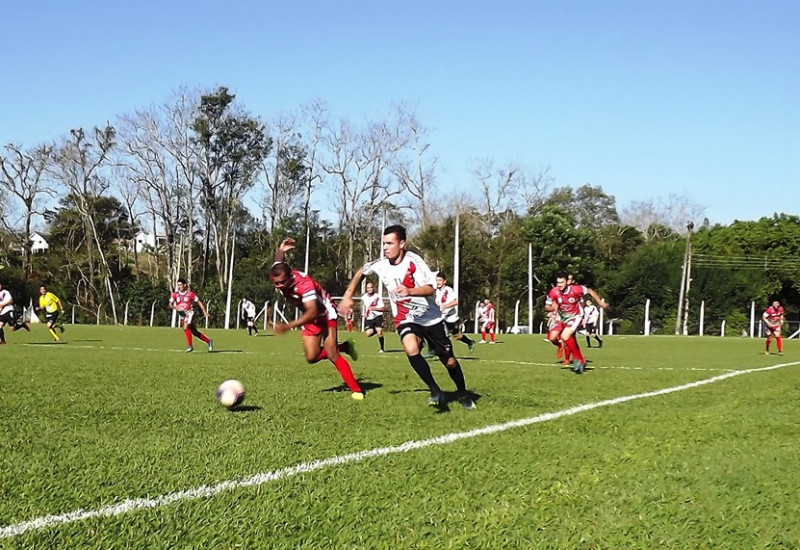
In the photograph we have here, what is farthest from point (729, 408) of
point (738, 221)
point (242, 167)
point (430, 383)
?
point (738, 221)

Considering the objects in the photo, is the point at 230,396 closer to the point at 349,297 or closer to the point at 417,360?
the point at 349,297

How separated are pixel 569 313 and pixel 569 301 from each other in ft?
0.72

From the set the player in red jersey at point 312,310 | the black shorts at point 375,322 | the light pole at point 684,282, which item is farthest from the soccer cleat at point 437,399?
the light pole at point 684,282

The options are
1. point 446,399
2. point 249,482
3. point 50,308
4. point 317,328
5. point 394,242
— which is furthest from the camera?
point 50,308

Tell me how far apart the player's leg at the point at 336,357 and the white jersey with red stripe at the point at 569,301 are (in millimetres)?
5964

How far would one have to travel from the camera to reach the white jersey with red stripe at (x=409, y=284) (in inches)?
351

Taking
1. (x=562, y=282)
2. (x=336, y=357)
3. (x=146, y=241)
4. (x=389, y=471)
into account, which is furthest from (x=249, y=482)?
(x=146, y=241)

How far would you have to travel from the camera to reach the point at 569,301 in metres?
15.6

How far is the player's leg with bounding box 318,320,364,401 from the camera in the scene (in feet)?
33.0

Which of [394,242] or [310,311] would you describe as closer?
[394,242]

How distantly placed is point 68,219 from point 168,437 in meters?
67.3

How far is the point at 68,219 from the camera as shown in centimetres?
6888

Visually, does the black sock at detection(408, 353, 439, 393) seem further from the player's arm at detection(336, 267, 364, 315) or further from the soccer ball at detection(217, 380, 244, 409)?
the soccer ball at detection(217, 380, 244, 409)

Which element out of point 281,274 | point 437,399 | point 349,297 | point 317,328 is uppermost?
point 281,274
